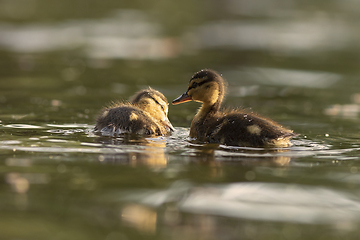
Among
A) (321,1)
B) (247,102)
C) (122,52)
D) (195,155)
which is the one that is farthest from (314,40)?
(195,155)

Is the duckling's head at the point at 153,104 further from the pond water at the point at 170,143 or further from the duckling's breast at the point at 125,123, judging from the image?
the duckling's breast at the point at 125,123

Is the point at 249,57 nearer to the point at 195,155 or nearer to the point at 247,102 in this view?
the point at 247,102

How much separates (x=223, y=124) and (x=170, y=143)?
65 centimetres

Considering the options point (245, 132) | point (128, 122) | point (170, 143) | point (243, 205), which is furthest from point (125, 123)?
point (243, 205)

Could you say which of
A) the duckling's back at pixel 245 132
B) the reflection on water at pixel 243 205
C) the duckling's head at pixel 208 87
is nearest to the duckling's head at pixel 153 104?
the duckling's head at pixel 208 87

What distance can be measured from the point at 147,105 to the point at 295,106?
2879 mm

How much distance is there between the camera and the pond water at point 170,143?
12.0 ft

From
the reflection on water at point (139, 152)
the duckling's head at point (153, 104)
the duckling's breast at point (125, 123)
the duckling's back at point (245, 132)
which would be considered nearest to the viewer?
the reflection on water at point (139, 152)

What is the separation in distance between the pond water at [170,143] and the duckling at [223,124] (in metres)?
0.19

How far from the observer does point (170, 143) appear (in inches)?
236

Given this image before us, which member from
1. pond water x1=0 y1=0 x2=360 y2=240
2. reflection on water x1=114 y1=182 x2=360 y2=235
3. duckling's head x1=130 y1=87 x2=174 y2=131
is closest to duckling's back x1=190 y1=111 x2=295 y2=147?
pond water x1=0 y1=0 x2=360 y2=240

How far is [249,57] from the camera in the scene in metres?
14.1

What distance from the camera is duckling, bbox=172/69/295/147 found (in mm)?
5875

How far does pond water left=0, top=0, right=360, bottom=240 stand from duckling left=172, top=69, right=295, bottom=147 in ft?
0.63
